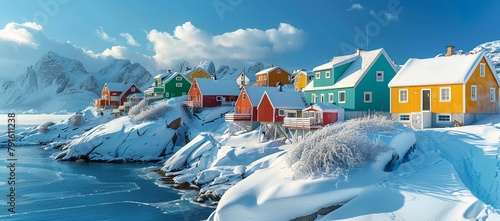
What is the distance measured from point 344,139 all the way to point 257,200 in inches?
228

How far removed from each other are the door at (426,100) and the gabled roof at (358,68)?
7625 mm

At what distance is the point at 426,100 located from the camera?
3188cm

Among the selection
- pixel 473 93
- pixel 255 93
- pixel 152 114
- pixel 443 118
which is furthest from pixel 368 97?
pixel 152 114

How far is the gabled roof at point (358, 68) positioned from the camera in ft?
128

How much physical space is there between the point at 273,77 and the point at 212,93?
A: 24234 mm

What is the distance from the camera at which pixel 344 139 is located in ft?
64.8

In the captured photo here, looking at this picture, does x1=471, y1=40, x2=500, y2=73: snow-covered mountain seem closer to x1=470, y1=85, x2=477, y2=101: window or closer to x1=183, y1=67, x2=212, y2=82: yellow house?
x1=183, y1=67, x2=212, y2=82: yellow house

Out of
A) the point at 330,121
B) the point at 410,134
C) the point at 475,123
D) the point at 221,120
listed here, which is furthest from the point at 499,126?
the point at 221,120

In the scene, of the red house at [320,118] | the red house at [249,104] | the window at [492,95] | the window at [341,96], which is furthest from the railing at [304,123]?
the window at [492,95]

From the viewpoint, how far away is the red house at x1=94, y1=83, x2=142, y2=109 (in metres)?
83.5

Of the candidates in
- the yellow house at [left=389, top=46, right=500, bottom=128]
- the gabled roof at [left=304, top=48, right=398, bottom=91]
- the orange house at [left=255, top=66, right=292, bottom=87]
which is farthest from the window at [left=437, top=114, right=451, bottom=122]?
the orange house at [left=255, top=66, right=292, bottom=87]

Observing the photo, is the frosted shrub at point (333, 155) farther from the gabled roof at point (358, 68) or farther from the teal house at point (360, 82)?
the gabled roof at point (358, 68)

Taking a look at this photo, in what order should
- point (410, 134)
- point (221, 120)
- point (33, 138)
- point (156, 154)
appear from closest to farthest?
point (410, 134) < point (156, 154) < point (221, 120) < point (33, 138)

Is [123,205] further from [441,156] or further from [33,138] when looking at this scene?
[33,138]
